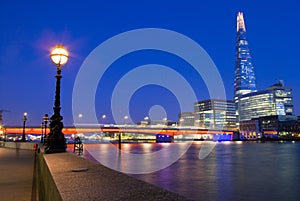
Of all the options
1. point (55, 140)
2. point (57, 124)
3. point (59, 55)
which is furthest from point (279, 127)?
point (55, 140)

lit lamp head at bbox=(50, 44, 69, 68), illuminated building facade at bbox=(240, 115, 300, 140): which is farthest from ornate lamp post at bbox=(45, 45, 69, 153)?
illuminated building facade at bbox=(240, 115, 300, 140)

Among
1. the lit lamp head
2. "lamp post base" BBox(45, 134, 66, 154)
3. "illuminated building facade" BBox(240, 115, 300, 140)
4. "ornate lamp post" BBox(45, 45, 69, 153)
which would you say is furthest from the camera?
"illuminated building facade" BBox(240, 115, 300, 140)

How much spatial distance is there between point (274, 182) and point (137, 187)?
13156 millimetres

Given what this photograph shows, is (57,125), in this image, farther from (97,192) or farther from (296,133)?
(296,133)

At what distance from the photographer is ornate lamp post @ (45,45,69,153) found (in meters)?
12.4

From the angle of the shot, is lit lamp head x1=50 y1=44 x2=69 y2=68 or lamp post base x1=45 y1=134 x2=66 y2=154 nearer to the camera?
lamp post base x1=45 y1=134 x2=66 y2=154

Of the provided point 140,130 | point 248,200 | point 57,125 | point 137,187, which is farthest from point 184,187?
point 140,130

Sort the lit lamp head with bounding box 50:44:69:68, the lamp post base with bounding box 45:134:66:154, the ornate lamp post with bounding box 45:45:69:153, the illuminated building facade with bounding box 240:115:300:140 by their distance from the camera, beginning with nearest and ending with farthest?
1. the lamp post base with bounding box 45:134:66:154
2. the ornate lamp post with bounding box 45:45:69:153
3. the lit lamp head with bounding box 50:44:69:68
4. the illuminated building facade with bounding box 240:115:300:140

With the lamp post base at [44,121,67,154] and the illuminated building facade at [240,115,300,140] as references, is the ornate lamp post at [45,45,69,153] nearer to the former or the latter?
the lamp post base at [44,121,67,154]

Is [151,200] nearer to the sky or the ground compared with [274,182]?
nearer to the sky

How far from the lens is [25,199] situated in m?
9.09

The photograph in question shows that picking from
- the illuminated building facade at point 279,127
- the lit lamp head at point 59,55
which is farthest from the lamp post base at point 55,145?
the illuminated building facade at point 279,127

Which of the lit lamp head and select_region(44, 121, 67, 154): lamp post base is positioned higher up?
the lit lamp head

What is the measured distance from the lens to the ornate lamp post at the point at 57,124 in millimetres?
12359
